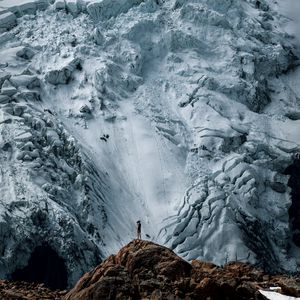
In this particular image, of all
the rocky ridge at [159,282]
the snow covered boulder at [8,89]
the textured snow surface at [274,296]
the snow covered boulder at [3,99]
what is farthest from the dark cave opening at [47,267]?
the textured snow surface at [274,296]

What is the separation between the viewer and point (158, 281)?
21156 millimetres

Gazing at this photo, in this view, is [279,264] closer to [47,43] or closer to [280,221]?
[280,221]

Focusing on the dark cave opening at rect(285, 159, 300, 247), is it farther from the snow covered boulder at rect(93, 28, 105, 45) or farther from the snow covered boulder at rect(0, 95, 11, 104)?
the snow covered boulder at rect(0, 95, 11, 104)

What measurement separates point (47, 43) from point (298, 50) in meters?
34.1

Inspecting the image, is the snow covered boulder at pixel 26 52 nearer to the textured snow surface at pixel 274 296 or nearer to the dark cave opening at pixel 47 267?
Answer: the dark cave opening at pixel 47 267

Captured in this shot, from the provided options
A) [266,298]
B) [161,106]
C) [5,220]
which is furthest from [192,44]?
[266,298]

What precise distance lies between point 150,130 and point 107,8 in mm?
20237

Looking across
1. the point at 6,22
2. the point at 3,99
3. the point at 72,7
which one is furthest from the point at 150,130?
the point at 6,22

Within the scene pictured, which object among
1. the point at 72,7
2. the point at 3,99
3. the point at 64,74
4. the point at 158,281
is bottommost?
the point at 64,74

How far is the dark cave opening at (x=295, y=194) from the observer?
89.1 meters

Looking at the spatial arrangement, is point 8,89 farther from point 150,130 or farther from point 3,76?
point 150,130

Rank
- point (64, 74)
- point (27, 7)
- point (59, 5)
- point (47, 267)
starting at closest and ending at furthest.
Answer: point (47, 267)
point (64, 74)
point (59, 5)
point (27, 7)

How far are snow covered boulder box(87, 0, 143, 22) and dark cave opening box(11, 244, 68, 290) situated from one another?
117 feet

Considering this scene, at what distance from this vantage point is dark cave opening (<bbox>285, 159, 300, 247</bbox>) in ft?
292
